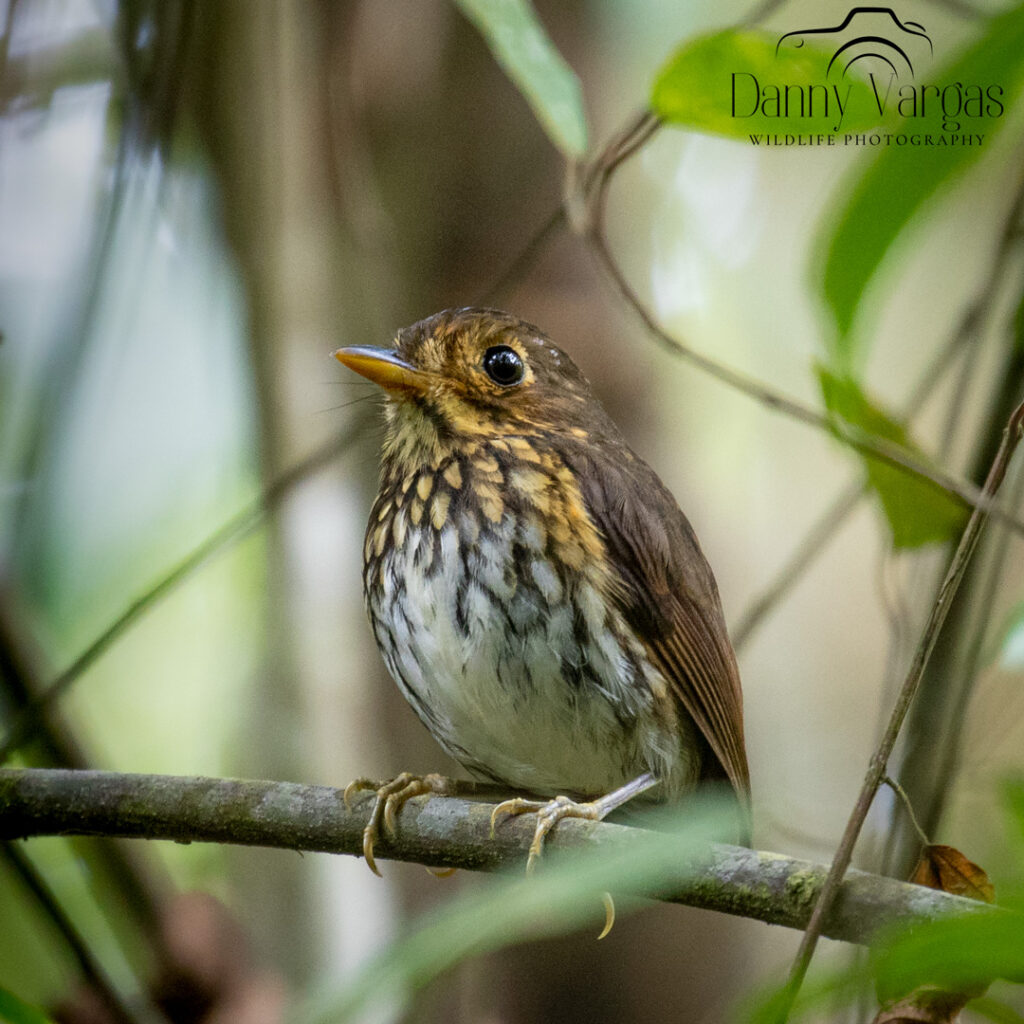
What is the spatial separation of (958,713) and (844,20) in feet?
3.45

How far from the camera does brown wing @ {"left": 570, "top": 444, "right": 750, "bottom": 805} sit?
1806 mm

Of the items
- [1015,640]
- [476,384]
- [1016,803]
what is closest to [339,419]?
[476,384]

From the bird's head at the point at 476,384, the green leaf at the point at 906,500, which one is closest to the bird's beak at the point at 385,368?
the bird's head at the point at 476,384

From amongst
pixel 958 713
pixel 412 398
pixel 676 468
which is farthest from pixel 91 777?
pixel 676 468

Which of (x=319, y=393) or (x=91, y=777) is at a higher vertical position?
(x=319, y=393)

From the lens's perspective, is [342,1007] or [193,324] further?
[193,324]

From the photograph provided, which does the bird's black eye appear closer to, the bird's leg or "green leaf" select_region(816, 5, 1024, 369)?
the bird's leg

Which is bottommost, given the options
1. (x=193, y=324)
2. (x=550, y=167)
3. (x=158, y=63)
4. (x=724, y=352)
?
(x=724, y=352)

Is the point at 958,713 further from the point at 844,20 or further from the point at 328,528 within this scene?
the point at 328,528

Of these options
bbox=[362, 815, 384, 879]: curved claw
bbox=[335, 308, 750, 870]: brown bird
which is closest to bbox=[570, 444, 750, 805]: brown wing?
bbox=[335, 308, 750, 870]: brown bird

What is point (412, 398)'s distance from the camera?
6.27 ft

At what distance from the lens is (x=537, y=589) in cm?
179

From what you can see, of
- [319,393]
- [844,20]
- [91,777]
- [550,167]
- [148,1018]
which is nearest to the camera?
[91,777]

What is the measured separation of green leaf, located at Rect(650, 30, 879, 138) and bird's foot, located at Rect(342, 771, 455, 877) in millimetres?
925
